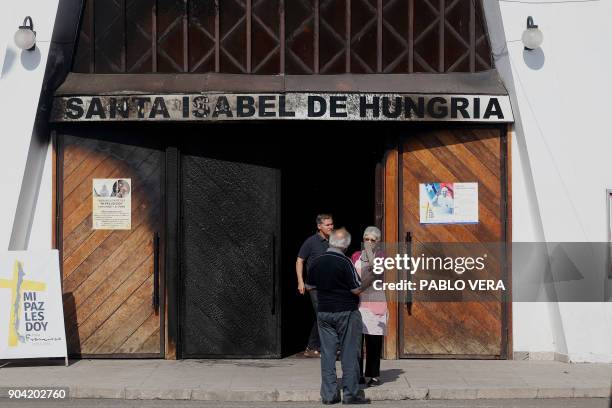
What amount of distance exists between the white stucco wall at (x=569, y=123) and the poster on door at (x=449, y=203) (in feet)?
2.65

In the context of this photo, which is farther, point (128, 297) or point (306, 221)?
point (306, 221)

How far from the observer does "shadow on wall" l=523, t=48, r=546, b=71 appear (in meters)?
15.5

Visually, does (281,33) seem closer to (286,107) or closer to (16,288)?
(286,107)

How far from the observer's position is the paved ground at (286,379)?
44.1 feet

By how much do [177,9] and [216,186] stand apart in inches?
90.0

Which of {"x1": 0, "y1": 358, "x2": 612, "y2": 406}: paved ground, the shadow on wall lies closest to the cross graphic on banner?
{"x1": 0, "y1": 358, "x2": 612, "y2": 406}: paved ground

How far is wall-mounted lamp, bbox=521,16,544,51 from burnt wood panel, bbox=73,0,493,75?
0.70m

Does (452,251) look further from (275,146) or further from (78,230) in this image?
(78,230)

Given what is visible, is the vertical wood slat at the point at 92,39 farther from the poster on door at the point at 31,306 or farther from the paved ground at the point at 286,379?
the paved ground at the point at 286,379

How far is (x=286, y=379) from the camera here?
1426 centimetres

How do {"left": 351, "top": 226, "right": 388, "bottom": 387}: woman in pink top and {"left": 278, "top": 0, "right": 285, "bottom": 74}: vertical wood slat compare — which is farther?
{"left": 278, "top": 0, "right": 285, "bottom": 74}: vertical wood slat

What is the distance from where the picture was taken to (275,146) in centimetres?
1591

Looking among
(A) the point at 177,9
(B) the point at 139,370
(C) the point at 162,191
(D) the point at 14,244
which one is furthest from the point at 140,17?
(B) the point at 139,370

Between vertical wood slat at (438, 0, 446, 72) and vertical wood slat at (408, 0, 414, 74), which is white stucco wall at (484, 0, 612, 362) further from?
vertical wood slat at (408, 0, 414, 74)
